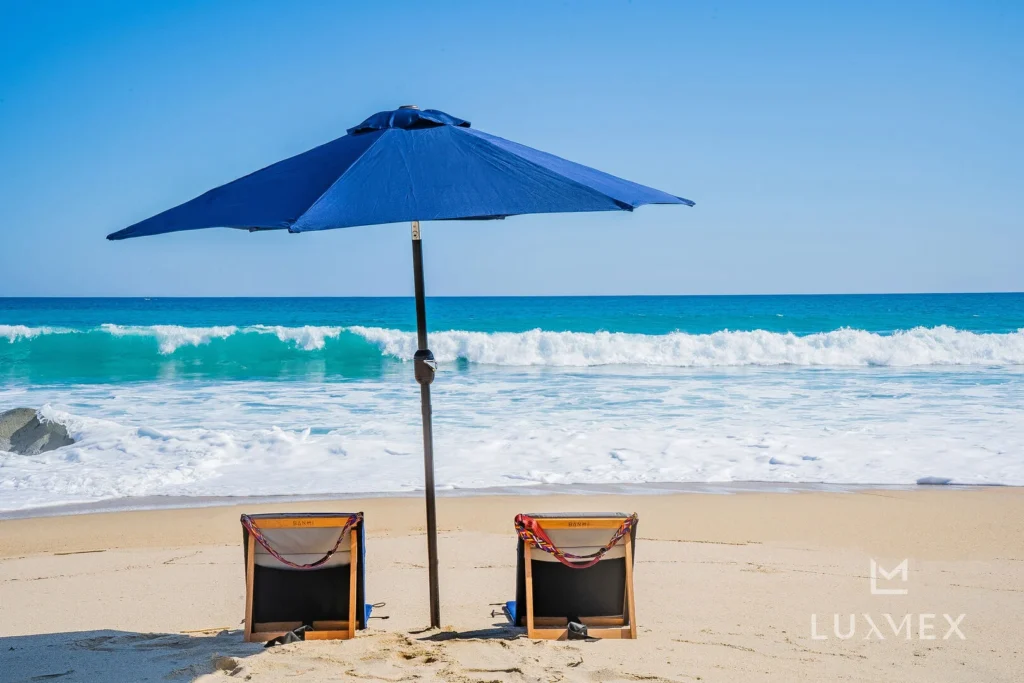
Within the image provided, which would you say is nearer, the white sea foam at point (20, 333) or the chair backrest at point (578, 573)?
the chair backrest at point (578, 573)

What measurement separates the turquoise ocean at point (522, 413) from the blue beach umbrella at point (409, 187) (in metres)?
4.90

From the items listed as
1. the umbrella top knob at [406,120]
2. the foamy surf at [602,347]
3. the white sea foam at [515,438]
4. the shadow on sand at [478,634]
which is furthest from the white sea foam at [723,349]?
the umbrella top knob at [406,120]

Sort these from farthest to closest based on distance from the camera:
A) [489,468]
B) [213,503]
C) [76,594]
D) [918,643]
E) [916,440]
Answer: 1. [916,440]
2. [489,468]
3. [213,503]
4. [76,594]
5. [918,643]

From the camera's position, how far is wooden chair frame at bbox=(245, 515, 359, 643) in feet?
12.6

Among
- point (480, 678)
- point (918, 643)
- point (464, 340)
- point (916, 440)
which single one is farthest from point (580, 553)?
point (464, 340)

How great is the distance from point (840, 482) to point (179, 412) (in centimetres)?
996

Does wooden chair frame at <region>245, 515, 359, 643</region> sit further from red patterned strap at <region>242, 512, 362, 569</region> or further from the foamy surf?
the foamy surf

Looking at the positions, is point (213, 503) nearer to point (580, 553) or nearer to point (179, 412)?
point (580, 553)

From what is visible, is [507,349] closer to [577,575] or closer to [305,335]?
[305,335]

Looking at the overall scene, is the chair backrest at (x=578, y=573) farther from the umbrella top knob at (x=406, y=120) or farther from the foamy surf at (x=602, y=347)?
the foamy surf at (x=602, y=347)

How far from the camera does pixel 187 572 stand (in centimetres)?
542

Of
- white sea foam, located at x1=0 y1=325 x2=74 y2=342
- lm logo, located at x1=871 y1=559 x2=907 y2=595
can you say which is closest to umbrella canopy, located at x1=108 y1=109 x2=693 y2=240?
lm logo, located at x1=871 y1=559 x2=907 y2=595

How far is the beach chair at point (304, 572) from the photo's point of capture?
3861mm

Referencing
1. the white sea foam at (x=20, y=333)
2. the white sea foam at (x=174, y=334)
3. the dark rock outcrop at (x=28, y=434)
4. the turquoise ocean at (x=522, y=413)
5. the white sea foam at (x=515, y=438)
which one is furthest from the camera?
the white sea foam at (x=20, y=333)
